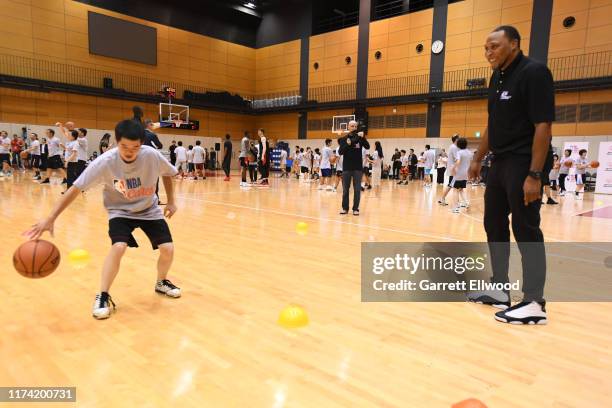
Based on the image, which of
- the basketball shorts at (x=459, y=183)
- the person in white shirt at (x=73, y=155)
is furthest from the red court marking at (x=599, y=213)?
the person in white shirt at (x=73, y=155)

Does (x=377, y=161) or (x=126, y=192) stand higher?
(x=377, y=161)

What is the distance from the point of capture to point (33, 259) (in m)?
2.29

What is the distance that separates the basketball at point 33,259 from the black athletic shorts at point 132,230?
36 centimetres

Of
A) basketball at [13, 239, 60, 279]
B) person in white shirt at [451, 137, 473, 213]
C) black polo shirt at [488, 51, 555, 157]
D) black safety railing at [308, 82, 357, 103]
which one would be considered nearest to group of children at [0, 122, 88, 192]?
basketball at [13, 239, 60, 279]

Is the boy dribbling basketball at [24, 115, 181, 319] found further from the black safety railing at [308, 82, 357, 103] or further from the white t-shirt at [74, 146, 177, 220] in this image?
the black safety railing at [308, 82, 357, 103]

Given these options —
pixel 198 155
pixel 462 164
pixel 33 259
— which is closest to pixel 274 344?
pixel 33 259

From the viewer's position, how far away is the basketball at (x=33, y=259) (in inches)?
89.8

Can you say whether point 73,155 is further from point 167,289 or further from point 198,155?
point 167,289

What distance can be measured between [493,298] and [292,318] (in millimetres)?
1501

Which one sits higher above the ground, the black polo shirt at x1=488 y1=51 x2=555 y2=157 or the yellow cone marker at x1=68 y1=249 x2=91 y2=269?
Result: the black polo shirt at x1=488 y1=51 x2=555 y2=157

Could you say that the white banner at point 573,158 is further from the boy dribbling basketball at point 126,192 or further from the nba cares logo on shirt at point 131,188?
the nba cares logo on shirt at point 131,188

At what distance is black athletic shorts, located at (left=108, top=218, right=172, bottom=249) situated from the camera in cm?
256

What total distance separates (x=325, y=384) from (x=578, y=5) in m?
21.3

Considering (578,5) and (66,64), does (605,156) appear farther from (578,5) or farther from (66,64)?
(66,64)
